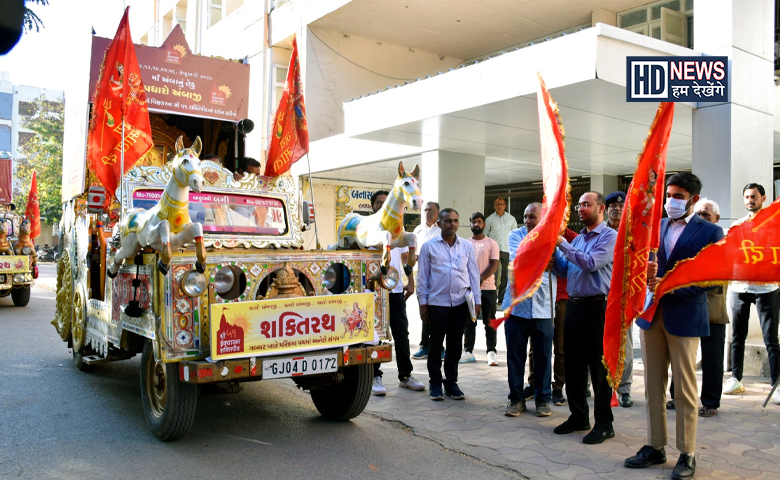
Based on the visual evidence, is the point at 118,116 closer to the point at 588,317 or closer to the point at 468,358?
the point at 588,317

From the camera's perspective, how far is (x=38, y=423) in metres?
5.27

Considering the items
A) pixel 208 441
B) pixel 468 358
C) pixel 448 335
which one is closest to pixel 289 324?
pixel 208 441

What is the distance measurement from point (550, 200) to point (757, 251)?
125 centimetres

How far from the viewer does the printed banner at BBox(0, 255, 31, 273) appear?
1364cm

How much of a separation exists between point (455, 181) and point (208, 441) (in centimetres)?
951

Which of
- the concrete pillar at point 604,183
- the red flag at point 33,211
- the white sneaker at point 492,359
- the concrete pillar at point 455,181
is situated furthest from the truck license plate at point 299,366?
the red flag at point 33,211

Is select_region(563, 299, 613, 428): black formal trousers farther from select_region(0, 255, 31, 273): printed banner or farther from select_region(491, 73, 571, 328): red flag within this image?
select_region(0, 255, 31, 273): printed banner

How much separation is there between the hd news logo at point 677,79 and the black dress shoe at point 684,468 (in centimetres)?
538

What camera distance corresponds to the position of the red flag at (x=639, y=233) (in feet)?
13.2

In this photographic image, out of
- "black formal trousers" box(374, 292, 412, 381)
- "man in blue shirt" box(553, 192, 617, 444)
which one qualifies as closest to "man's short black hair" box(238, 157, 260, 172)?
"black formal trousers" box(374, 292, 412, 381)

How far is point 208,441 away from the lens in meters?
4.85

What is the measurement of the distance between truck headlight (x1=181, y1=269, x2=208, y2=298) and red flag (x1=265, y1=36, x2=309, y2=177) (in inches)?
129

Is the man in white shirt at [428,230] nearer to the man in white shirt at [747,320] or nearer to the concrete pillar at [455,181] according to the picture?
the man in white shirt at [747,320]

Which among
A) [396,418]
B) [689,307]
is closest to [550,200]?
[689,307]
